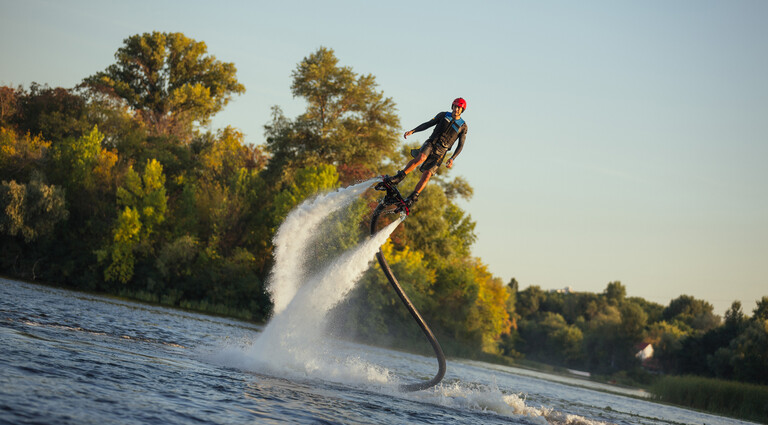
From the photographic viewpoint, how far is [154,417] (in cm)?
961

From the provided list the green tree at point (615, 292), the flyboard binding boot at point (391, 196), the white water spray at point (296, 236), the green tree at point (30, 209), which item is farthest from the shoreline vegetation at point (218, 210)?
the green tree at point (615, 292)

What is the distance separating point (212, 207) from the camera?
54156 mm

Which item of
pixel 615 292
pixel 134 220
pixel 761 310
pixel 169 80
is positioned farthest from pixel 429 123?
pixel 615 292

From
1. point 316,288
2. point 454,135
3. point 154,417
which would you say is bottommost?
point 154,417

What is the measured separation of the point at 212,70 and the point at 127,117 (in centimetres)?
2286

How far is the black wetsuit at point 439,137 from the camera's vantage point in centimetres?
1577

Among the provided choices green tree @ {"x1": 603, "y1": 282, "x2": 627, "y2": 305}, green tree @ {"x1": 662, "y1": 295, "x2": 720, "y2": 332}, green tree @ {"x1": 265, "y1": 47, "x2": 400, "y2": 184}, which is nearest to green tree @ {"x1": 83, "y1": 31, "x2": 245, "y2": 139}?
green tree @ {"x1": 265, "y1": 47, "x2": 400, "y2": 184}

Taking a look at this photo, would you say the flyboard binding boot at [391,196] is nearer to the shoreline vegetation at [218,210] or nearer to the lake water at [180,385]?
the lake water at [180,385]

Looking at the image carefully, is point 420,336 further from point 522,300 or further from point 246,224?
point 522,300

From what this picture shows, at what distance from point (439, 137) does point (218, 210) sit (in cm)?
3974

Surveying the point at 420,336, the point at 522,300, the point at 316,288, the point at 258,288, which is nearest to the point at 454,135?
the point at 316,288

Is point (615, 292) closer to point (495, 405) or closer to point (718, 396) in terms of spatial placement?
point (718, 396)

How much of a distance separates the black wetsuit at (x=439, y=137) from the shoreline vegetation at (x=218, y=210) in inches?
920

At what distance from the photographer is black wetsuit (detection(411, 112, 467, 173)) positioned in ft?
51.8
